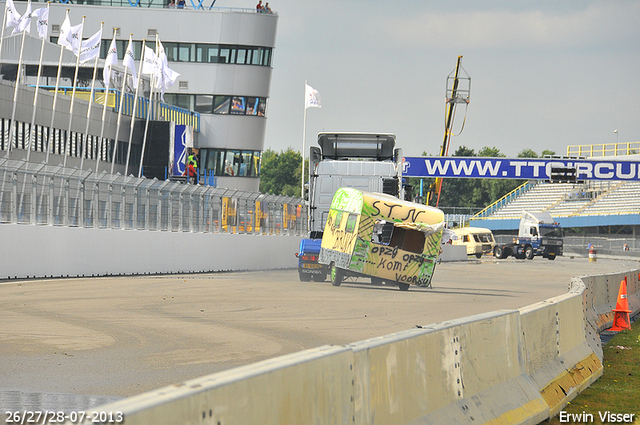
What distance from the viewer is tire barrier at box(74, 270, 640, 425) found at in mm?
3600

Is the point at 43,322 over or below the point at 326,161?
below

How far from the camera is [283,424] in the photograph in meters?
4.07

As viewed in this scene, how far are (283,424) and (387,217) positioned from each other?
18079mm

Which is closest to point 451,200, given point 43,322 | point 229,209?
point 229,209

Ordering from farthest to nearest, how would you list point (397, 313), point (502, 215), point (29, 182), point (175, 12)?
point (502, 215), point (175, 12), point (29, 182), point (397, 313)

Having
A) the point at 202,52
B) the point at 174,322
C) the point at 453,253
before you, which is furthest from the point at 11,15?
the point at 174,322

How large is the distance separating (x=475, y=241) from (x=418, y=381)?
63644mm

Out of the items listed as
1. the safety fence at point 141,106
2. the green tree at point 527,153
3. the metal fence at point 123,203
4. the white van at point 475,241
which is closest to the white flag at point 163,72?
the safety fence at point 141,106

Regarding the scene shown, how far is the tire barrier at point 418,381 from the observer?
11.8 ft

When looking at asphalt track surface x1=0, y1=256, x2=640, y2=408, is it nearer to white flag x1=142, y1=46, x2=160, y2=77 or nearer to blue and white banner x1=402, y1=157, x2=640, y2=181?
white flag x1=142, y1=46, x2=160, y2=77

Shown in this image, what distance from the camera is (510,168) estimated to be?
59.3m

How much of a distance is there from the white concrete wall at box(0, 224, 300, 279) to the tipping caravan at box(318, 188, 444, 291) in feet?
20.9

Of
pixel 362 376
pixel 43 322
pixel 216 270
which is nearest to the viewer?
pixel 362 376

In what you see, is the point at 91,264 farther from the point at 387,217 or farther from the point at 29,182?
the point at 387,217
